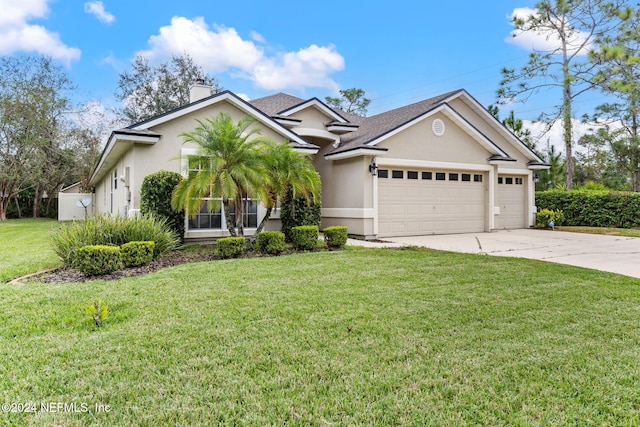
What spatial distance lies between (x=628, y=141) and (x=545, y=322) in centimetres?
3286

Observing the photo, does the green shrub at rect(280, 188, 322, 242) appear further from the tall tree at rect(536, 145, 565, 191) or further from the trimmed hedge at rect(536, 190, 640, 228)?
the tall tree at rect(536, 145, 565, 191)

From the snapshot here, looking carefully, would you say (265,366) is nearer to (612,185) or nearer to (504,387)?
(504,387)

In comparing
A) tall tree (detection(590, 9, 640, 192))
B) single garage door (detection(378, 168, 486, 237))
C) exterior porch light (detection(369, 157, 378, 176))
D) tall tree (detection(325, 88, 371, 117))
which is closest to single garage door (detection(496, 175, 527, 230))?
single garage door (detection(378, 168, 486, 237))

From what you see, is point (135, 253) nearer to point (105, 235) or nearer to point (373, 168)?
point (105, 235)

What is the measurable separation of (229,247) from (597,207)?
17932 mm

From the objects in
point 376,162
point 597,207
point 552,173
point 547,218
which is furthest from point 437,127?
point 552,173

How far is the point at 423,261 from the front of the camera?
27.1ft

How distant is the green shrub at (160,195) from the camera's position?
32.8 ft

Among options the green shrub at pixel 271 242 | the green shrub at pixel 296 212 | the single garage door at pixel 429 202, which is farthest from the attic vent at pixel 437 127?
the green shrub at pixel 271 242

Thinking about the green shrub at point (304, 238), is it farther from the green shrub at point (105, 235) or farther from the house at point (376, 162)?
the green shrub at point (105, 235)

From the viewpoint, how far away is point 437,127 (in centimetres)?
1494

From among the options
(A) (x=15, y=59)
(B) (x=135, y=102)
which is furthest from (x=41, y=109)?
(B) (x=135, y=102)

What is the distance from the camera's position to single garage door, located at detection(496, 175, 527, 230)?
703 inches

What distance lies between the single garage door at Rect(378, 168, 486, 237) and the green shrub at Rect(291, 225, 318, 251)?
4191 mm
